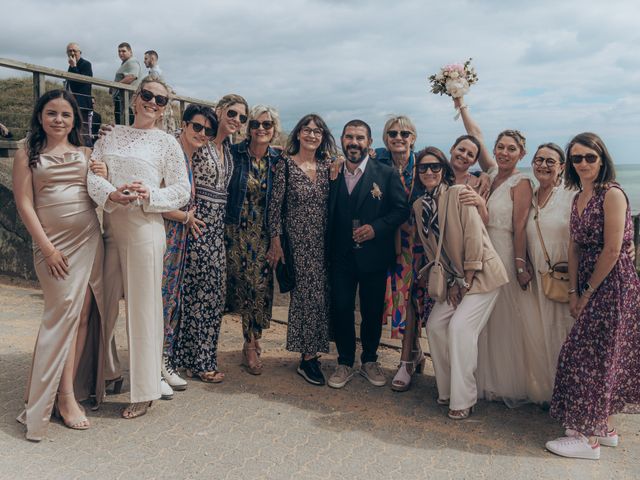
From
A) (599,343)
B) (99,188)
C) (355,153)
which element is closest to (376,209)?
(355,153)

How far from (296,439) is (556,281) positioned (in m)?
2.05

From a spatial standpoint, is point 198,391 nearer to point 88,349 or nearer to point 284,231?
point 88,349

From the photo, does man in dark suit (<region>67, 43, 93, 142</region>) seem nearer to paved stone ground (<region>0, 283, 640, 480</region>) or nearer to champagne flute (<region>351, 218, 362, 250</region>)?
paved stone ground (<region>0, 283, 640, 480</region>)

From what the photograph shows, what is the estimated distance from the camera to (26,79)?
2286cm

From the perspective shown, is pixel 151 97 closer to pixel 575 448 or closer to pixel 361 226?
pixel 361 226

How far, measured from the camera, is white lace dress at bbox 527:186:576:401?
160 inches

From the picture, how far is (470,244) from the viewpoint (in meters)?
4.03

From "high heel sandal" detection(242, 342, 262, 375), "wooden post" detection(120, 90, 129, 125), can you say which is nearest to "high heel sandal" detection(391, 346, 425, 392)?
"high heel sandal" detection(242, 342, 262, 375)

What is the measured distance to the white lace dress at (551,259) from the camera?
160 inches

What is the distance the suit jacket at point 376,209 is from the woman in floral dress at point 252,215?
1.84ft

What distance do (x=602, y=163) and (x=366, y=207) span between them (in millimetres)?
1678

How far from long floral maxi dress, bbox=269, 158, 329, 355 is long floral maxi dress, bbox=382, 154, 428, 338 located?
0.60 m

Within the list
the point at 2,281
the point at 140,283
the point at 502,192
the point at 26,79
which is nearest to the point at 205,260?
the point at 140,283

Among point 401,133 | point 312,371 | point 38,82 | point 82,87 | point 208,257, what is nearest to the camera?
point 208,257
